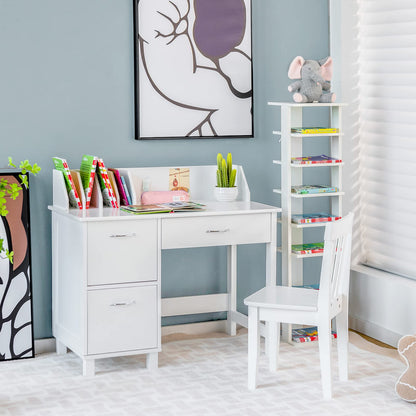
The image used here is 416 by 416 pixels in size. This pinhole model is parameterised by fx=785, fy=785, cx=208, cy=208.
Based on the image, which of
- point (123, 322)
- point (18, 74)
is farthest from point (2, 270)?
point (18, 74)

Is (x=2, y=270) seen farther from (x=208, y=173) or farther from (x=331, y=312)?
(x=331, y=312)

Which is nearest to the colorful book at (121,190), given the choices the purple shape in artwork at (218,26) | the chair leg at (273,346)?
the purple shape in artwork at (218,26)

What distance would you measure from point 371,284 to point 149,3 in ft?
5.82

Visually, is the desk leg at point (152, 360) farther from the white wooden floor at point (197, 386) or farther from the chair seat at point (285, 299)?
the chair seat at point (285, 299)

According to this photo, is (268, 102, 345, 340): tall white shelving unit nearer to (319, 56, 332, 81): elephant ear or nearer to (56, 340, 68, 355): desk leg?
(319, 56, 332, 81): elephant ear

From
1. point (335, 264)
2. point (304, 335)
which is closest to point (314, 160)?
point (335, 264)

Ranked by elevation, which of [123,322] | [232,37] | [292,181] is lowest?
[123,322]

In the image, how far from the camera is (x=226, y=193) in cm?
378

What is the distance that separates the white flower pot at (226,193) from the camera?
377 centimetres

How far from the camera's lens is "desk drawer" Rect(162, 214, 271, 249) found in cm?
343

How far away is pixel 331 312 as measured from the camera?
10.2ft

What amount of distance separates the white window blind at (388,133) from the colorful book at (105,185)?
1391mm

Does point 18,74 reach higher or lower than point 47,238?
higher

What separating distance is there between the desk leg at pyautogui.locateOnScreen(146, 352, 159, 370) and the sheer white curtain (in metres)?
1.33
